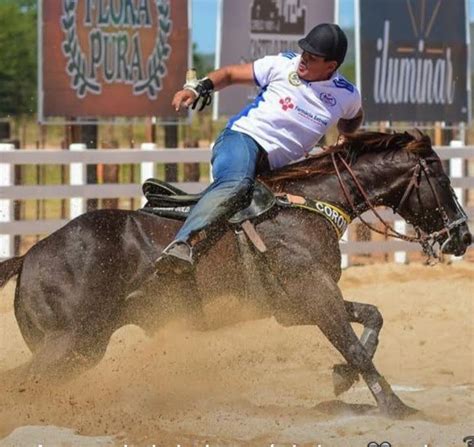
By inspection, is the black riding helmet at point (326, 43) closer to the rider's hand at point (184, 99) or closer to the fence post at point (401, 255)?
the rider's hand at point (184, 99)

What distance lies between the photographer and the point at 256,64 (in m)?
7.16

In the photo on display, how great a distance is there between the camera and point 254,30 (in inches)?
554

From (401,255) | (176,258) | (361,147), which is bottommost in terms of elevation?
(401,255)

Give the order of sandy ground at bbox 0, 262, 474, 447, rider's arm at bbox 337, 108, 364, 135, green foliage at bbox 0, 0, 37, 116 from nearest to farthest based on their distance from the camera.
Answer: sandy ground at bbox 0, 262, 474, 447
rider's arm at bbox 337, 108, 364, 135
green foliage at bbox 0, 0, 37, 116

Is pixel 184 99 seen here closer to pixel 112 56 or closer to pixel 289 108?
pixel 289 108

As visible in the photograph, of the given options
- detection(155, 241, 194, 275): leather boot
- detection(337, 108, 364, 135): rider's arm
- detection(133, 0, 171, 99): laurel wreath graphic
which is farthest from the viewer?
detection(133, 0, 171, 99): laurel wreath graphic

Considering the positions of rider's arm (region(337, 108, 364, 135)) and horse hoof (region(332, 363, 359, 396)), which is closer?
horse hoof (region(332, 363, 359, 396))

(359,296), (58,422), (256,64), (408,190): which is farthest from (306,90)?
(359,296)

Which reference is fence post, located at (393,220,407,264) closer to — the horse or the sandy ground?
the sandy ground

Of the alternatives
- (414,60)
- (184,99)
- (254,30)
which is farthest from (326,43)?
(414,60)

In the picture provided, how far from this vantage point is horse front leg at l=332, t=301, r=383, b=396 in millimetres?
7070

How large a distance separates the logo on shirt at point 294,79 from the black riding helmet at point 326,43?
0.56 feet

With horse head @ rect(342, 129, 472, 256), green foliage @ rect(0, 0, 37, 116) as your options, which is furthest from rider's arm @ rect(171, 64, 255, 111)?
green foliage @ rect(0, 0, 37, 116)

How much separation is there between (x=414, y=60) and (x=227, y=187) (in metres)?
8.76
